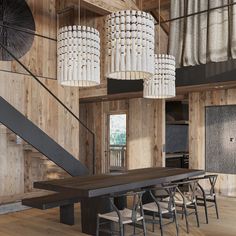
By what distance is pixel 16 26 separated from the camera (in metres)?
6.53

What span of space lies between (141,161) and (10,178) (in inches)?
129

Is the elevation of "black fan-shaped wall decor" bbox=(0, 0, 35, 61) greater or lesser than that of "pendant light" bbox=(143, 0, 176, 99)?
greater

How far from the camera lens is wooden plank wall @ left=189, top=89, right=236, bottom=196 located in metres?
6.88

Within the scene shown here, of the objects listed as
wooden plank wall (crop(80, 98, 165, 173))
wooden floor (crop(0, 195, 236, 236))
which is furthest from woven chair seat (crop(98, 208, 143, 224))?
wooden plank wall (crop(80, 98, 165, 173))

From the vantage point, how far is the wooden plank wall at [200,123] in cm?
688

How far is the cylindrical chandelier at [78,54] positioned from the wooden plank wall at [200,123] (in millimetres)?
4203

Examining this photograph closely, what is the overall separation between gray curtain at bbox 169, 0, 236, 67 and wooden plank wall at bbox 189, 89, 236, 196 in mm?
1060

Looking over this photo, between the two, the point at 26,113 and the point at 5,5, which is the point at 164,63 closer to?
the point at 26,113

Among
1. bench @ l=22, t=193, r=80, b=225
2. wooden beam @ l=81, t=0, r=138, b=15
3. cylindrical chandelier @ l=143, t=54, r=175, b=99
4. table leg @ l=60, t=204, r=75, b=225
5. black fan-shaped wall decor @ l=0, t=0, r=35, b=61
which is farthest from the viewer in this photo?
black fan-shaped wall decor @ l=0, t=0, r=35, b=61

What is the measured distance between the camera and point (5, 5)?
6414mm

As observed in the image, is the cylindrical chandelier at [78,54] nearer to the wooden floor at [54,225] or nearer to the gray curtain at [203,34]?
the wooden floor at [54,225]

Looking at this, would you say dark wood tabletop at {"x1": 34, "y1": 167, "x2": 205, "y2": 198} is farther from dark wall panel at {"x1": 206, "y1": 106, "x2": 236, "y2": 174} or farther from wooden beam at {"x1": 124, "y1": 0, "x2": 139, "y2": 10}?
wooden beam at {"x1": 124, "y1": 0, "x2": 139, "y2": 10}

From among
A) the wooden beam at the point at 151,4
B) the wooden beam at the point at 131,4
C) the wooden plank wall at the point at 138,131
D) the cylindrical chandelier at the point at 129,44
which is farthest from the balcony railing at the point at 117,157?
the cylindrical chandelier at the point at 129,44

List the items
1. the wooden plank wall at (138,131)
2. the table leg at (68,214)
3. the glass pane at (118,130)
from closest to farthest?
the table leg at (68,214)
the wooden plank wall at (138,131)
the glass pane at (118,130)
